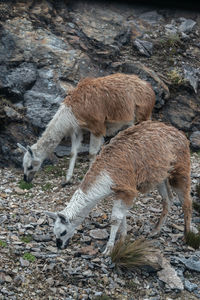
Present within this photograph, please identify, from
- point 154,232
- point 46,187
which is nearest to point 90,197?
point 154,232

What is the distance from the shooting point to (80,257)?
8.01 metres

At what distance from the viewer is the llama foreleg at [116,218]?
7.90m

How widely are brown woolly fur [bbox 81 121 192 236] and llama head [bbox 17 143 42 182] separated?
2972mm

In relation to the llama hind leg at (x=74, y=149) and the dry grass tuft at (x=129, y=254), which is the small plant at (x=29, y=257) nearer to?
the dry grass tuft at (x=129, y=254)

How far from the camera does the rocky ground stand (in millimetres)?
7254

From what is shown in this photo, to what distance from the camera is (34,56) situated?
13.0m

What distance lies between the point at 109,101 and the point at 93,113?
53cm

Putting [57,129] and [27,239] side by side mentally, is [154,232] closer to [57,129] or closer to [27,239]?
[27,239]

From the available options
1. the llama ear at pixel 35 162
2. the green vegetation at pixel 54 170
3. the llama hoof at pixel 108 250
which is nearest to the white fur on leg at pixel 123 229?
the llama hoof at pixel 108 250

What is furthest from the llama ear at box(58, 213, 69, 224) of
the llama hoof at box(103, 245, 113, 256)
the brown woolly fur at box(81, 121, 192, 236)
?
the llama hoof at box(103, 245, 113, 256)

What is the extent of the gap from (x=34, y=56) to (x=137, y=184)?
A: 252 inches

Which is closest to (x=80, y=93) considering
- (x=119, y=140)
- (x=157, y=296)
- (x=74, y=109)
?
(x=74, y=109)

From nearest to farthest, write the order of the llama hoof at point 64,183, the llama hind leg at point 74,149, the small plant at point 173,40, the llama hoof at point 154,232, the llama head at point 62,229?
1. the llama head at point 62,229
2. the llama hoof at point 154,232
3. the llama hoof at point 64,183
4. the llama hind leg at point 74,149
5. the small plant at point 173,40

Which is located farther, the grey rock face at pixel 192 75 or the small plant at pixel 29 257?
the grey rock face at pixel 192 75
